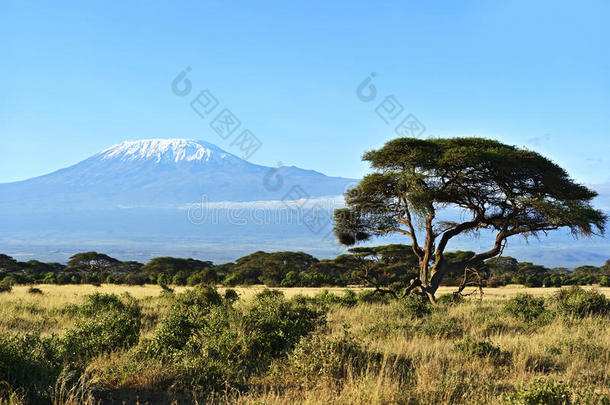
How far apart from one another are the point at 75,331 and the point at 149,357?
6.73 ft

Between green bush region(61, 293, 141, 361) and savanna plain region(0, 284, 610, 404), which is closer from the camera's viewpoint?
savanna plain region(0, 284, 610, 404)

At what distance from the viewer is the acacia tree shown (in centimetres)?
1756

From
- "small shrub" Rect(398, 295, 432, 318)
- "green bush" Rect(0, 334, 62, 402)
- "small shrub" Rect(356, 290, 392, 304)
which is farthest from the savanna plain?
"small shrub" Rect(356, 290, 392, 304)

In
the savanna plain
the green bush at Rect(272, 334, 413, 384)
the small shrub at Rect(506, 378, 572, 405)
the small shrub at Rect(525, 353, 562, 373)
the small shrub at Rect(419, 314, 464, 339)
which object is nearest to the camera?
the small shrub at Rect(506, 378, 572, 405)

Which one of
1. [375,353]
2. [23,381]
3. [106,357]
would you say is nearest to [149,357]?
[106,357]

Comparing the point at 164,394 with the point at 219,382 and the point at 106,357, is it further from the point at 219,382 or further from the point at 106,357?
the point at 106,357

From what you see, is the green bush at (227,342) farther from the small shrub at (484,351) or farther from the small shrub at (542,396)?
the small shrub at (542,396)

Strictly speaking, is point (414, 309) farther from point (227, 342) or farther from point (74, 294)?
point (74, 294)

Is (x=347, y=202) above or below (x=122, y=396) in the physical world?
above

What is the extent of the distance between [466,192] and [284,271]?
2961 centimetres

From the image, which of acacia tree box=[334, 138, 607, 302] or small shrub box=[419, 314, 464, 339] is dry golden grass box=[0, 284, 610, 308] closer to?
acacia tree box=[334, 138, 607, 302]

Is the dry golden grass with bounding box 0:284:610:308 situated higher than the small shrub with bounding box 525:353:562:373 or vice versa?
the small shrub with bounding box 525:353:562:373

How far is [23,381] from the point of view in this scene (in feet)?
17.6

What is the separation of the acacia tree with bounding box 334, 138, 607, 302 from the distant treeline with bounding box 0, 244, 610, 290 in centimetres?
1572
